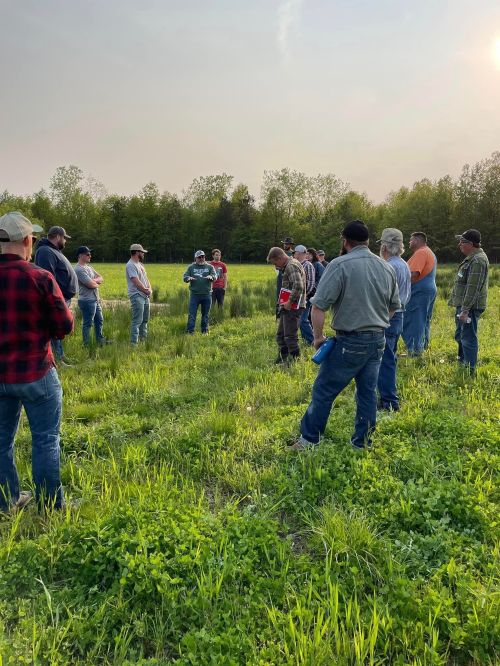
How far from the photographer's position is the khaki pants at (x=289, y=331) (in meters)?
7.17

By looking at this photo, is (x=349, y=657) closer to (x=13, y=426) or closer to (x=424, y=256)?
(x=13, y=426)

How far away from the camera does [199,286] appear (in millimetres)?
9906

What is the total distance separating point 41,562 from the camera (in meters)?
2.65

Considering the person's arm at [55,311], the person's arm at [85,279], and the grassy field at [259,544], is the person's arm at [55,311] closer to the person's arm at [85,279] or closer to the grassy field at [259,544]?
the grassy field at [259,544]

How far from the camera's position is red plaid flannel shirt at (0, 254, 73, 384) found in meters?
2.90

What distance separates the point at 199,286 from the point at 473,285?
586 cm

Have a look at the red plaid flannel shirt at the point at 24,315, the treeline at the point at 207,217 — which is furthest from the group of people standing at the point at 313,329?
the treeline at the point at 207,217

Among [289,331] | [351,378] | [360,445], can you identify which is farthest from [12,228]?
[289,331]

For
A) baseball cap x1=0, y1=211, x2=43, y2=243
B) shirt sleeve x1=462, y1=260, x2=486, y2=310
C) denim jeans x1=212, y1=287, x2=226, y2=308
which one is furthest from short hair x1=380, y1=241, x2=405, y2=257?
denim jeans x1=212, y1=287, x2=226, y2=308

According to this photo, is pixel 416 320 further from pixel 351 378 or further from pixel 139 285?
pixel 139 285

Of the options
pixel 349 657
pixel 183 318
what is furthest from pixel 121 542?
pixel 183 318

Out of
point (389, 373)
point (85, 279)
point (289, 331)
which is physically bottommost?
point (389, 373)

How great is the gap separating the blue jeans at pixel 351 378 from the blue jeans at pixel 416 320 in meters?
3.73

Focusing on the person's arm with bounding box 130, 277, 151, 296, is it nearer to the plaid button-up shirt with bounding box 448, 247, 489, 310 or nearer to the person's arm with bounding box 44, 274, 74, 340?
the person's arm with bounding box 44, 274, 74, 340
